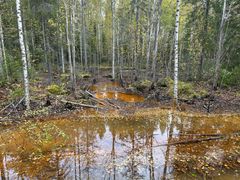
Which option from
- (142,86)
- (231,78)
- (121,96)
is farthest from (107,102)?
(231,78)

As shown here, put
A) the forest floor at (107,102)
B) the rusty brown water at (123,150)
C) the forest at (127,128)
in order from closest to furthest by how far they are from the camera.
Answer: the rusty brown water at (123,150) → the forest at (127,128) → the forest floor at (107,102)

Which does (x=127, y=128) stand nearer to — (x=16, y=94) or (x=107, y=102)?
(x=107, y=102)

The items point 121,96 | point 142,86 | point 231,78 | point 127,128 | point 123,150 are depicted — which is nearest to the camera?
point 123,150

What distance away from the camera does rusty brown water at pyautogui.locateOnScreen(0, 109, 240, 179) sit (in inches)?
241

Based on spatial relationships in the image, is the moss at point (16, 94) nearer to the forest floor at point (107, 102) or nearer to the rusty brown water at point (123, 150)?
the forest floor at point (107, 102)

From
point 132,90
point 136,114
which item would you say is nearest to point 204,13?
point 132,90

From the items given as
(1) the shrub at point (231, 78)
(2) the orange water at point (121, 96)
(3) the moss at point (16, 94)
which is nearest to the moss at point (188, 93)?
(1) the shrub at point (231, 78)

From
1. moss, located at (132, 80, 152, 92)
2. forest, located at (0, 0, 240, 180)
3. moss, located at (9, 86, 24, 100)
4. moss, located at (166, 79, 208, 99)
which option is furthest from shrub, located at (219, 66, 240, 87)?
moss, located at (9, 86, 24, 100)

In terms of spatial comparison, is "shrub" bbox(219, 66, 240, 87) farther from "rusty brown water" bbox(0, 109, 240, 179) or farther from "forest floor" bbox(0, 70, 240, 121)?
"rusty brown water" bbox(0, 109, 240, 179)

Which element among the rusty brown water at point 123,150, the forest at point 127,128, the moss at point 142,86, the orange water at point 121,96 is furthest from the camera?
the moss at point 142,86

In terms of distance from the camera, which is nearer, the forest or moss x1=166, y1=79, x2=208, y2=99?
the forest

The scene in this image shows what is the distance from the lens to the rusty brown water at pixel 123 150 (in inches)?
241

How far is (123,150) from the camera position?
7.47 meters

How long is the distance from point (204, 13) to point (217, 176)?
1705 centimetres
